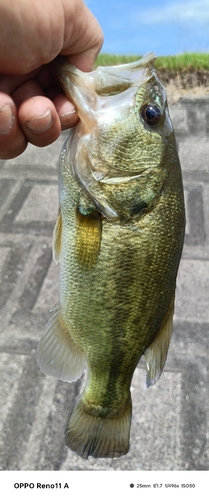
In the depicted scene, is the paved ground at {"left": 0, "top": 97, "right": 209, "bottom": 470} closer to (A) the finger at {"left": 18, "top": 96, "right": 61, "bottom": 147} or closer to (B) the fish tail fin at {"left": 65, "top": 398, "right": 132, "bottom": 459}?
(B) the fish tail fin at {"left": 65, "top": 398, "right": 132, "bottom": 459}

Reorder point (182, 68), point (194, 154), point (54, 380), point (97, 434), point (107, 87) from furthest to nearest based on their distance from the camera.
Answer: point (182, 68)
point (194, 154)
point (54, 380)
point (97, 434)
point (107, 87)

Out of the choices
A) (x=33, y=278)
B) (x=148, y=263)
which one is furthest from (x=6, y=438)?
(x=148, y=263)

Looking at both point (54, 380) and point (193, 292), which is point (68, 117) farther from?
point (193, 292)

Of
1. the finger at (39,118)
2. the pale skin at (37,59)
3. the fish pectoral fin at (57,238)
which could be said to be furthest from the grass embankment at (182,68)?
the fish pectoral fin at (57,238)

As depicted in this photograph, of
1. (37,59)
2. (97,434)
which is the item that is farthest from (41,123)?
(97,434)

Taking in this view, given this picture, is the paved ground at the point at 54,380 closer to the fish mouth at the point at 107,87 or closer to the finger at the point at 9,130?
the finger at the point at 9,130
